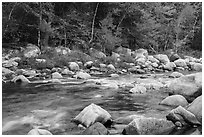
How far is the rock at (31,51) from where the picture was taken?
16145 millimetres

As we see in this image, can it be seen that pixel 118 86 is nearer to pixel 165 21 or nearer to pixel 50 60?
pixel 50 60

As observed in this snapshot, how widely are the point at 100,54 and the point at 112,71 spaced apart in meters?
4.22

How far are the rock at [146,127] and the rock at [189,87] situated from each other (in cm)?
266

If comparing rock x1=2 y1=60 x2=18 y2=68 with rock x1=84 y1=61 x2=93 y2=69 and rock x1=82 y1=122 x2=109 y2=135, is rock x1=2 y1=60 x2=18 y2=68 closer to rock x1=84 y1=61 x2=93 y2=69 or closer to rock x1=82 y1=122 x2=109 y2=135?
rock x1=84 y1=61 x2=93 y2=69

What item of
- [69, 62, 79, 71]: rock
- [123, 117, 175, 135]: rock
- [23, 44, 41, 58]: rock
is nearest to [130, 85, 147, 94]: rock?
[123, 117, 175, 135]: rock

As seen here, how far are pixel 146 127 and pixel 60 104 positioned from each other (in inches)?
116

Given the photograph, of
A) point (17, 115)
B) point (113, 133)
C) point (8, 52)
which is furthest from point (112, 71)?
point (113, 133)

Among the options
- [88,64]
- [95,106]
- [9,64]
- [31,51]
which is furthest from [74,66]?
[95,106]

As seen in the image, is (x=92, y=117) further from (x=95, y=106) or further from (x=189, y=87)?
(x=189, y=87)

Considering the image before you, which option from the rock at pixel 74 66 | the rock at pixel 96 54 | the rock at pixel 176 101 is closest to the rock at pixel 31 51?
the rock at pixel 74 66

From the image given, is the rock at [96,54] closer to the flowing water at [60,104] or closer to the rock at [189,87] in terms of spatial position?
the flowing water at [60,104]

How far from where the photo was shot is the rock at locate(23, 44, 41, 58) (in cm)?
1615

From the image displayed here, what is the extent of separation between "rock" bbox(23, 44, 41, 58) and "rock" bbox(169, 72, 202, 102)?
9.90 metres

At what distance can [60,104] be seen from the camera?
23.6ft
